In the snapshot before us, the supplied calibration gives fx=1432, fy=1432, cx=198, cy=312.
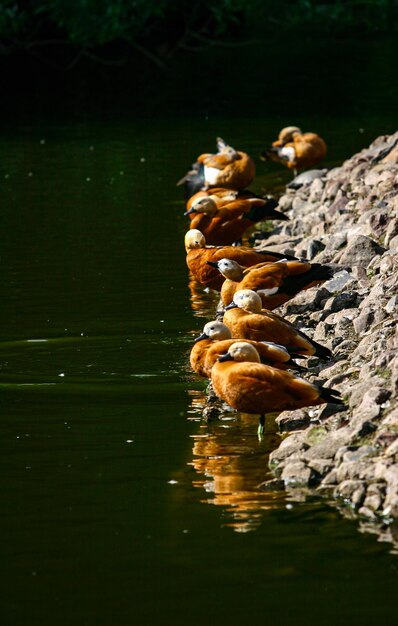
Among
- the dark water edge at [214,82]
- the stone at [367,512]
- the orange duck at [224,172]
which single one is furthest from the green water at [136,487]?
the dark water edge at [214,82]

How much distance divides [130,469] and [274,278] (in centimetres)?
330

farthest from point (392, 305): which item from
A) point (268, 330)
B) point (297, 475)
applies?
point (297, 475)

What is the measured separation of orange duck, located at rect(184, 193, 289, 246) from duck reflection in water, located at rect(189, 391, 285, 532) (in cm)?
539

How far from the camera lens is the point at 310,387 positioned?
9.05m

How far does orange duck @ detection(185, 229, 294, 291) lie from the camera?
1312cm

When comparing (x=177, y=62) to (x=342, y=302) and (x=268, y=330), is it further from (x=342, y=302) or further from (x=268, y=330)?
(x=268, y=330)

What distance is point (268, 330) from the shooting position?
34.5 feet

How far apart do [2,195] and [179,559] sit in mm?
15655

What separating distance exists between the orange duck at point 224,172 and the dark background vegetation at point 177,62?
12.2 meters

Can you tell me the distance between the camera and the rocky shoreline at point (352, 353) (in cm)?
817

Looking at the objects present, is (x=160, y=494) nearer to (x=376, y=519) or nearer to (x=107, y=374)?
(x=376, y=519)

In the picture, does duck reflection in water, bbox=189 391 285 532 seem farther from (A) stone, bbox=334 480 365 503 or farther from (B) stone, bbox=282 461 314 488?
(A) stone, bbox=334 480 365 503

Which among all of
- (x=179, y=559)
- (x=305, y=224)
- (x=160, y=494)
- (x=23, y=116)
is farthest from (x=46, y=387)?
(x=23, y=116)

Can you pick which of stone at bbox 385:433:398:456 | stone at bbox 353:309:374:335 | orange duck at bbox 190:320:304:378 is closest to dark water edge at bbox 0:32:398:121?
stone at bbox 353:309:374:335
